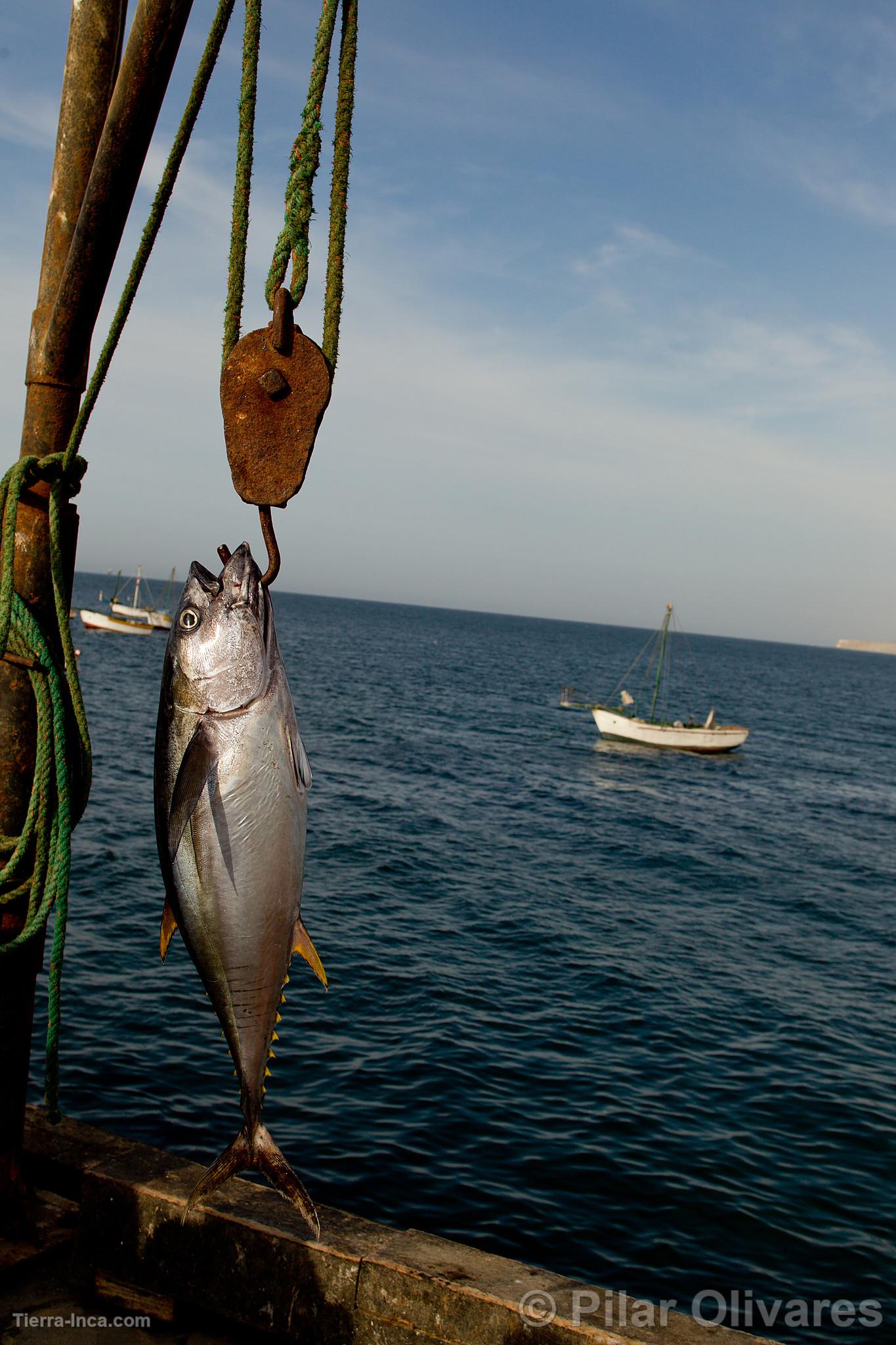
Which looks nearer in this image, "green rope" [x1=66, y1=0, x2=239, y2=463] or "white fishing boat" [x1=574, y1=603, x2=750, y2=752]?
"green rope" [x1=66, y1=0, x2=239, y2=463]

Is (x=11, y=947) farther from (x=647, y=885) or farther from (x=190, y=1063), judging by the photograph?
(x=647, y=885)

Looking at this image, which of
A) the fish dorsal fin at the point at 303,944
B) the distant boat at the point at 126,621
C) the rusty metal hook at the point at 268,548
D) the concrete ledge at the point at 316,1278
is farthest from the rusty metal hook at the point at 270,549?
the distant boat at the point at 126,621

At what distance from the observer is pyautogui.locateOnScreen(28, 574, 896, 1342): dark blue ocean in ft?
31.2

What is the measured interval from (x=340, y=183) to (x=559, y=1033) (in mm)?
12447

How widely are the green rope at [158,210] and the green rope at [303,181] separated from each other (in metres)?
0.30

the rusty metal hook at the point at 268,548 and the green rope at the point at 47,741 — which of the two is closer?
the rusty metal hook at the point at 268,548

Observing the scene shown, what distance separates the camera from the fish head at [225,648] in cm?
291

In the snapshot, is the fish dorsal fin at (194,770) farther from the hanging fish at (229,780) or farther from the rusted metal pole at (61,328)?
the rusted metal pole at (61,328)

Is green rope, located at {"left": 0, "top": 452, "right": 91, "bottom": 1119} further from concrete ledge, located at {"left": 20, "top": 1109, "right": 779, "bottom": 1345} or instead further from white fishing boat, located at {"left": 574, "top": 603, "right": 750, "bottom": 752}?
white fishing boat, located at {"left": 574, "top": 603, "right": 750, "bottom": 752}

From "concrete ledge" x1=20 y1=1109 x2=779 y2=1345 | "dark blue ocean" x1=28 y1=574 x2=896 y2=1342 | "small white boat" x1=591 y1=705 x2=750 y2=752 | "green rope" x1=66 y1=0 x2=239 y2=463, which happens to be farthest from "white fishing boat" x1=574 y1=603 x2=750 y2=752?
"green rope" x1=66 y1=0 x2=239 y2=463

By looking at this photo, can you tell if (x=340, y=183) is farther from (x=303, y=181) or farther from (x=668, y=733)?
(x=668, y=733)

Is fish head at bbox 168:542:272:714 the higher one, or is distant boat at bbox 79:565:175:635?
fish head at bbox 168:542:272:714

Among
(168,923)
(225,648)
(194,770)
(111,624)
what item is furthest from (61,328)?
(111,624)

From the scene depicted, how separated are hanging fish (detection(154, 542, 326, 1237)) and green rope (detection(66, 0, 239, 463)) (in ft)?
3.59
